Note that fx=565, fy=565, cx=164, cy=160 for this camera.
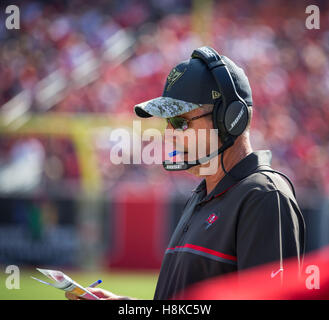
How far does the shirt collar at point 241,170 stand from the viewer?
2.06 m

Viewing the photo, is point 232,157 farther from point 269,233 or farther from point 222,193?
point 269,233

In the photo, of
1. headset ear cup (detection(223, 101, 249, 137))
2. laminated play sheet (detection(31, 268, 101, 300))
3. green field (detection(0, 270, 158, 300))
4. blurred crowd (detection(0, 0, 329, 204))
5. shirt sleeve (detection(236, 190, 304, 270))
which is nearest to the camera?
shirt sleeve (detection(236, 190, 304, 270))

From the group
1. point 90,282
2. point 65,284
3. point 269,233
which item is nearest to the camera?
point 269,233

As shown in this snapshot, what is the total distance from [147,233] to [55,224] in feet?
5.06

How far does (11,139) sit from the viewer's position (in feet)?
36.2

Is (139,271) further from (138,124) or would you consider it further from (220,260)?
(220,260)

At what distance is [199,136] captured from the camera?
2.19 meters

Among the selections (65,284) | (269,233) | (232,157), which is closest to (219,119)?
(232,157)

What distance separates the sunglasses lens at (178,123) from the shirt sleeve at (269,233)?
491 millimetres

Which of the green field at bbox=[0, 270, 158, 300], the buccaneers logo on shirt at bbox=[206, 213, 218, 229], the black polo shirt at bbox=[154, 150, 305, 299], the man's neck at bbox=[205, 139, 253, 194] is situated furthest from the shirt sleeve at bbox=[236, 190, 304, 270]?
the green field at bbox=[0, 270, 158, 300]

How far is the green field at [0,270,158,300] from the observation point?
670 centimetres

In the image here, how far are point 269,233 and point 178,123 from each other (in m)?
0.63

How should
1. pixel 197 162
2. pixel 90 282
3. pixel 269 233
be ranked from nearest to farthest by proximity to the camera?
pixel 269 233 < pixel 197 162 < pixel 90 282

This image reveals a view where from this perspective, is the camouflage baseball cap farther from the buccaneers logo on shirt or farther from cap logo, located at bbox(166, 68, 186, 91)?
the buccaneers logo on shirt
